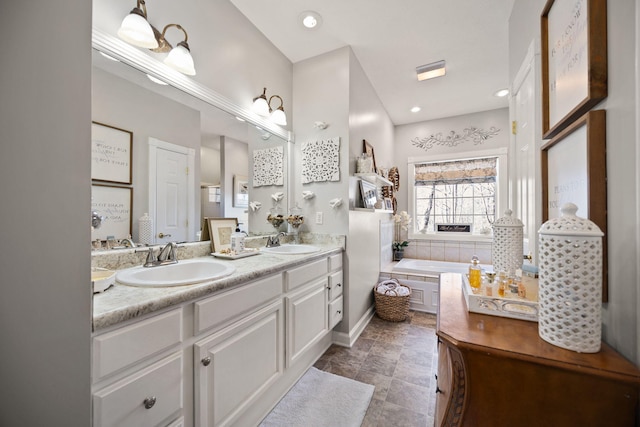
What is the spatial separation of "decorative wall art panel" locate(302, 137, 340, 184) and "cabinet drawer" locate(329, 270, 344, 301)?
0.88m

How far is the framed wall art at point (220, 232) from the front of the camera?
171 cm

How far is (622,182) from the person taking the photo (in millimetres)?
654

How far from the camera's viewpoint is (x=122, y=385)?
0.77 metres

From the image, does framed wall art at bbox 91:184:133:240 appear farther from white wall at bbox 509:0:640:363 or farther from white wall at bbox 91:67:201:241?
white wall at bbox 509:0:640:363

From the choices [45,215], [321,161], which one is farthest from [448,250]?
[45,215]

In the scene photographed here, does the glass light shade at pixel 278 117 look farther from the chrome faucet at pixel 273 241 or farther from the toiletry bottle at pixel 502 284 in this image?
the toiletry bottle at pixel 502 284

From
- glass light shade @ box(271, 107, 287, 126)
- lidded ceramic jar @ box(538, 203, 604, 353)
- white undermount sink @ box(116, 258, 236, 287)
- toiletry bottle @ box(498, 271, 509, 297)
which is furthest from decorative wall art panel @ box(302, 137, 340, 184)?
lidded ceramic jar @ box(538, 203, 604, 353)

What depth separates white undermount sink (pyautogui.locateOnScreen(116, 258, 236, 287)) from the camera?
0.99m

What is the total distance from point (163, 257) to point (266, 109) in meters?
1.43

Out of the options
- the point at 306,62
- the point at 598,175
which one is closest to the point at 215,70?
the point at 306,62

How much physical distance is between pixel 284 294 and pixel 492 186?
3.78 metres

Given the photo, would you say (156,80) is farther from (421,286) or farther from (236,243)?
Result: (421,286)

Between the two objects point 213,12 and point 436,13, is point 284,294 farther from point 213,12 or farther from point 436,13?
point 436,13

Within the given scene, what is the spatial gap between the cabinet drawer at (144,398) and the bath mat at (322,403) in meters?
0.76
